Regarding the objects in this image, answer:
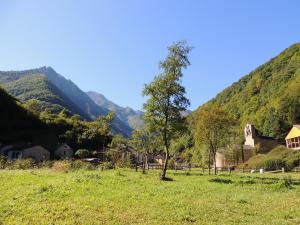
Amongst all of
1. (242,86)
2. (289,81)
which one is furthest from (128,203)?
(242,86)

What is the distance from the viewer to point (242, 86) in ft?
553

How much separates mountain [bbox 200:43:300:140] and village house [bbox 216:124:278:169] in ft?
43.2

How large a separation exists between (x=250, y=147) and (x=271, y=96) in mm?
41881

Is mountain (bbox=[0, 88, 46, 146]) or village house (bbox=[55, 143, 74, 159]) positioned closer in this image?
mountain (bbox=[0, 88, 46, 146])

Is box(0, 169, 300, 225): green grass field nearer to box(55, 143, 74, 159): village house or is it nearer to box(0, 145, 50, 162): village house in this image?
box(0, 145, 50, 162): village house

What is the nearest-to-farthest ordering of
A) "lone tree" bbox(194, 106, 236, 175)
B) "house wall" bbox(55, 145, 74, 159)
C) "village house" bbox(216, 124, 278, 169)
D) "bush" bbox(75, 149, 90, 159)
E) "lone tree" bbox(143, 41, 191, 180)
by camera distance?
"lone tree" bbox(143, 41, 191, 180), "lone tree" bbox(194, 106, 236, 175), "bush" bbox(75, 149, 90, 159), "village house" bbox(216, 124, 278, 169), "house wall" bbox(55, 145, 74, 159)

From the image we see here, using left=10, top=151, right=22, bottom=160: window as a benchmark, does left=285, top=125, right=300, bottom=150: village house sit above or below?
above

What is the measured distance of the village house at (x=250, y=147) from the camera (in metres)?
96.7

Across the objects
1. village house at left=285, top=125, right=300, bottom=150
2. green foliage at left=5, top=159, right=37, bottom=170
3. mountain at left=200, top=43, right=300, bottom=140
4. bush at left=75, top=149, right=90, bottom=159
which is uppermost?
mountain at left=200, top=43, right=300, bottom=140

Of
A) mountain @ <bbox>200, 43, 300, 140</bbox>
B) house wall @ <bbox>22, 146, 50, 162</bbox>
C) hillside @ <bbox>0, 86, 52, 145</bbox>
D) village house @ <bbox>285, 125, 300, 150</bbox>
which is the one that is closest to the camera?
house wall @ <bbox>22, 146, 50, 162</bbox>

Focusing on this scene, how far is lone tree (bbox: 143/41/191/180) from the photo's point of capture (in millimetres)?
36094

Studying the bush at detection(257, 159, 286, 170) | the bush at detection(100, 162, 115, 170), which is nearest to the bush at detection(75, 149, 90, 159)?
the bush at detection(100, 162, 115, 170)

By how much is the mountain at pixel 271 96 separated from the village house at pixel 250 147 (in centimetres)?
1317

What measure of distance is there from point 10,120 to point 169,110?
85.7 m
